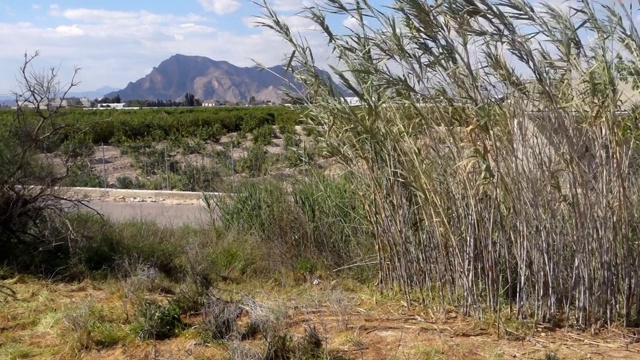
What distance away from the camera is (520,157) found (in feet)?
18.1

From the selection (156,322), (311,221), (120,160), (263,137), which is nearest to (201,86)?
(263,137)

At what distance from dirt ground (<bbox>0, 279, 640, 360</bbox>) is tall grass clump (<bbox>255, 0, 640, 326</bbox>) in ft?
0.77

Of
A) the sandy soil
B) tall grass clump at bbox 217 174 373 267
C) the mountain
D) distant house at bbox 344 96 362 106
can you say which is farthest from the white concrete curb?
the mountain

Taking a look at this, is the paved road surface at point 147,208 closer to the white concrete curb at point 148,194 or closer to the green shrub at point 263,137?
the white concrete curb at point 148,194

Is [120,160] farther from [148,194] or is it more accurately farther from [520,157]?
[520,157]

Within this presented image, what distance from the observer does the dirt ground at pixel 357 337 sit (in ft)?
17.2

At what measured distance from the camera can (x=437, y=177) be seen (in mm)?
5926

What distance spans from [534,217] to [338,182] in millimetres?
3613

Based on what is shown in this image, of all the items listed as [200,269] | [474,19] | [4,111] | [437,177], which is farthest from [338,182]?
[4,111]

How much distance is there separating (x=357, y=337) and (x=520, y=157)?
164 cm

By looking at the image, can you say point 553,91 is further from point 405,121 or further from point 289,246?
point 289,246

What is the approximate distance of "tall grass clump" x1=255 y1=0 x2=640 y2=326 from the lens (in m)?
5.34

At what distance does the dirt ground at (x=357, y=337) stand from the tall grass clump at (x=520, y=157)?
0.24 metres

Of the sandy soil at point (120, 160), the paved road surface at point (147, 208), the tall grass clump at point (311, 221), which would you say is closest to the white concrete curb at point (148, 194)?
the paved road surface at point (147, 208)
